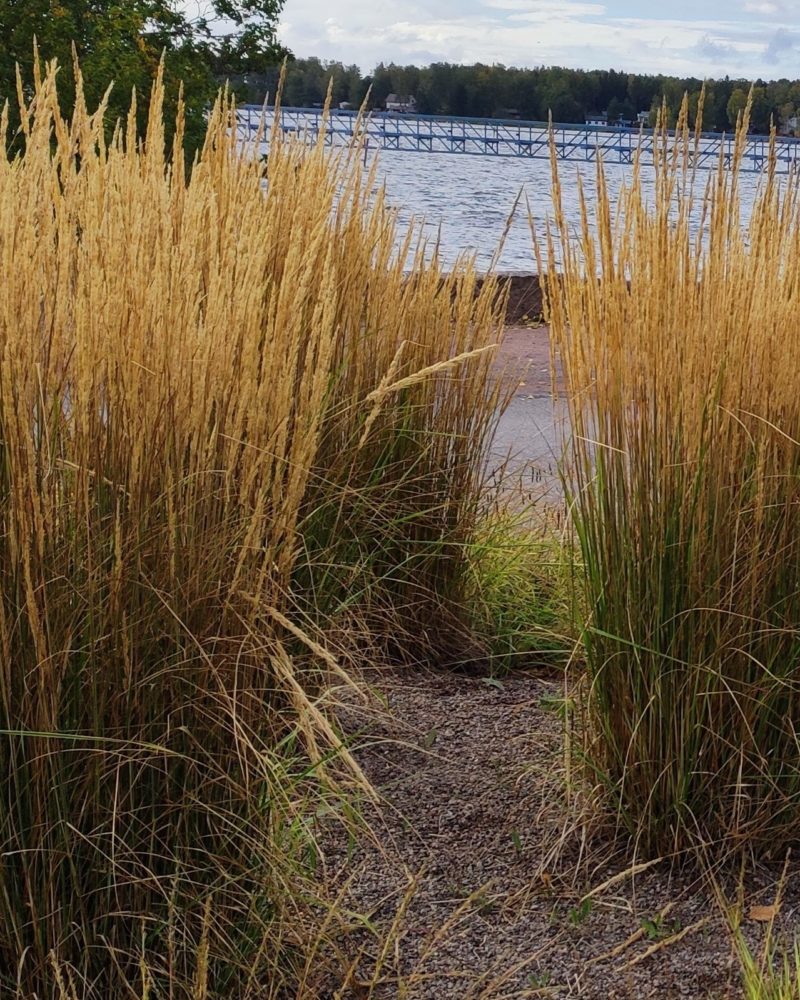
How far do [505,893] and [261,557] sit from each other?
39.8 inches

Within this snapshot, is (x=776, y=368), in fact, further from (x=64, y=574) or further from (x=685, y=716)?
(x=64, y=574)

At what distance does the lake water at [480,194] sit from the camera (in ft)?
42.4

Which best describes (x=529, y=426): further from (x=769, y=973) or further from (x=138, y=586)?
(x=138, y=586)

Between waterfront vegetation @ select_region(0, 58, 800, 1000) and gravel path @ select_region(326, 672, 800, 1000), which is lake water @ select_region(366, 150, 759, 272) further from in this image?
gravel path @ select_region(326, 672, 800, 1000)

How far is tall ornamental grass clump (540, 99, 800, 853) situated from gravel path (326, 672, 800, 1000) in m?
0.17

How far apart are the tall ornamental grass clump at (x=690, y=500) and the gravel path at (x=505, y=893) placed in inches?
6.5

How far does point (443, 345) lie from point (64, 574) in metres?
2.30

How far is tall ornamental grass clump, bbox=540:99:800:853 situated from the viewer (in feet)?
8.29

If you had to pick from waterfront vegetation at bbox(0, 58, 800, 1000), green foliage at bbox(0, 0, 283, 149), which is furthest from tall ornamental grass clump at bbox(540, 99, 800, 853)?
green foliage at bbox(0, 0, 283, 149)

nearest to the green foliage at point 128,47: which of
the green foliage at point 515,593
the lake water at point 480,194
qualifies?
the lake water at point 480,194

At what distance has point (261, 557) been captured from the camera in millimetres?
2084

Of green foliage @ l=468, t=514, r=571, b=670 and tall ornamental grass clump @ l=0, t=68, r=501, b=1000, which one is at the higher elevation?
tall ornamental grass clump @ l=0, t=68, r=501, b=1000

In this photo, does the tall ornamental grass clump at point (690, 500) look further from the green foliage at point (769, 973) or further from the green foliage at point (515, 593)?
the green foliage at point (515, 593)

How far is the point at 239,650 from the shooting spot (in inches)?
77.4
